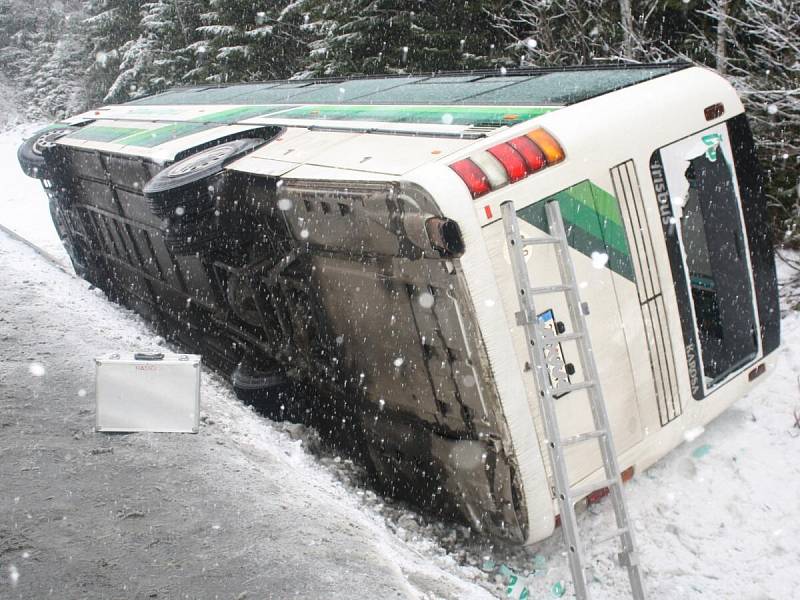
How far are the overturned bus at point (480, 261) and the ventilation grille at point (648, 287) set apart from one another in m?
0.01

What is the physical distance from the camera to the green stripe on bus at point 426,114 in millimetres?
3910

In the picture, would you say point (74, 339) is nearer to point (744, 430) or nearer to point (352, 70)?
point (744, 430)

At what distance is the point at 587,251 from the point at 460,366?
2.89 ft

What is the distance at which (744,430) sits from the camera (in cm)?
476

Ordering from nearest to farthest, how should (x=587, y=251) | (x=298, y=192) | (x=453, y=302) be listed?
(x=453, y=302) → (x=587, y=251) → (x=298, y=192)

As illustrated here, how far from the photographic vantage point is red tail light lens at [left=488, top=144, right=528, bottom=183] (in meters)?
3.36

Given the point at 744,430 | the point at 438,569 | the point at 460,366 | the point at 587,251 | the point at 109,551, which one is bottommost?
the point at 744,430

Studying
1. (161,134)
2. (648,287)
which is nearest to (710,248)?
(648,287)

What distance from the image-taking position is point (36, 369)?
5.30 meters

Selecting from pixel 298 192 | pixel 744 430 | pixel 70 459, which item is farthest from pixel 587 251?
pixel 70 459

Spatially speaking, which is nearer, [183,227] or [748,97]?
[183,227]

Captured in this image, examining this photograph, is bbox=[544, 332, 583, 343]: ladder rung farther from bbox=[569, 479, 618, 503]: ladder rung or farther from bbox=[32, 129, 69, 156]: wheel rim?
bbox=[32, 129, 69, 156]: wheel rim

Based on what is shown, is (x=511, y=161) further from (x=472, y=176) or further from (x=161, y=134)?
(x=161, y=134)

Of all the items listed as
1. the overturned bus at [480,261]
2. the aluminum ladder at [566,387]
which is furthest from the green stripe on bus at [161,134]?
the aluminum ladder at [566,387]
